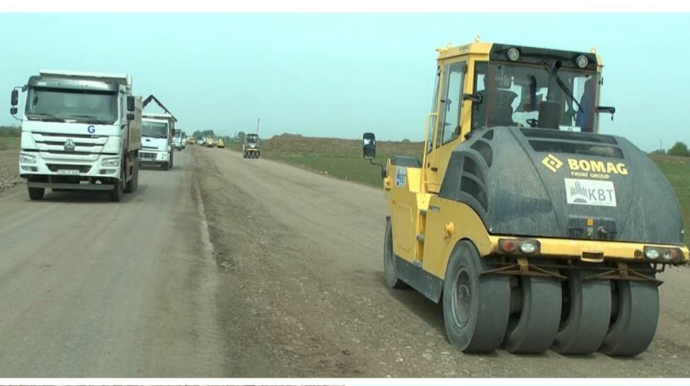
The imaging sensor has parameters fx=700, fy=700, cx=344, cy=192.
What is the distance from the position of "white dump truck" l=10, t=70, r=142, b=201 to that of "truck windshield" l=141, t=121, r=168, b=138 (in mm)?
18298

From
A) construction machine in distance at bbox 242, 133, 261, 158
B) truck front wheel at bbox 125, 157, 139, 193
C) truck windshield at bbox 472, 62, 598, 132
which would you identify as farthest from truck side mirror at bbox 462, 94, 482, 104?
construction machine in distance at bbox 242, 133, 261, 158

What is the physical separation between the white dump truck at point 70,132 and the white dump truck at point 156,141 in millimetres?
18065

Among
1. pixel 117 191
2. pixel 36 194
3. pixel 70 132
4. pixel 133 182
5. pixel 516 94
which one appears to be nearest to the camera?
pixel 516 94

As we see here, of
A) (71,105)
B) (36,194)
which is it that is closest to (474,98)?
(71,105)

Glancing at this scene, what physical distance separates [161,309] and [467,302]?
10.5ft

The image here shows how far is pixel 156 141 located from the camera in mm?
37125

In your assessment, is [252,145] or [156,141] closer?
[156,141]

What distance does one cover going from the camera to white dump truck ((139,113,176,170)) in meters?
36.7

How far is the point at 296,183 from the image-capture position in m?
32.2

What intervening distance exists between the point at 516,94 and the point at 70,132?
13.8 m

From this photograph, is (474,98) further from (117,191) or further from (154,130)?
(154,130)

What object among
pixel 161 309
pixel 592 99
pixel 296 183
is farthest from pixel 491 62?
pixel 296 183

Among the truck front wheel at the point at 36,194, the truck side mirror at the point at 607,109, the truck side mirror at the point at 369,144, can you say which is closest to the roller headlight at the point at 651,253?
the truck side mirror at the point at 607,109

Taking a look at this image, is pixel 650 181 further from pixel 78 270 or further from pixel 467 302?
pixel 78 270
